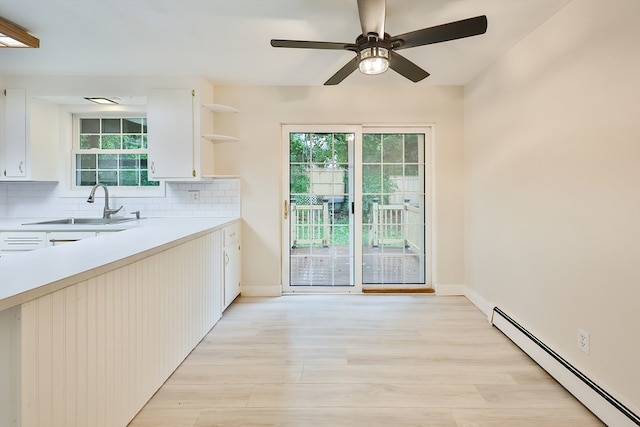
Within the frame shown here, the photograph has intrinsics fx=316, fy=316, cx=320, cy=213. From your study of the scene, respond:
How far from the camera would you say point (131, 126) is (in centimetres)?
359

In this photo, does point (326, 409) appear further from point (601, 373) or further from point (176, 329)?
point (601, 373)

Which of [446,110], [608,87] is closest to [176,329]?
[608,87]

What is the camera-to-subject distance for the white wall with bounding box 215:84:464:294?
11.5ft

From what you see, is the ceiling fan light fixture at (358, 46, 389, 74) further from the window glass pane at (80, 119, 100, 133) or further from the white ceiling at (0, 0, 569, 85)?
the window glass pane at (80, 119, 100, 133)

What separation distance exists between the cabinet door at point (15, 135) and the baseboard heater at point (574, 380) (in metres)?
4.73

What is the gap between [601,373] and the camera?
1686 mm

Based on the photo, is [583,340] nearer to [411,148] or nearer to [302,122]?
[411,148]

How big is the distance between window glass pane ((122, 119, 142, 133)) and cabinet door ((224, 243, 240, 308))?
5.81 ft

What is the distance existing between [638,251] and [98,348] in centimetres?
246

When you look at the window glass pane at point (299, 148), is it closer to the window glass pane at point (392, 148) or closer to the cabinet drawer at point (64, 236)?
the window glass pane at point (392, 148)

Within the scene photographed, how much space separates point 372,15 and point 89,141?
135 inches

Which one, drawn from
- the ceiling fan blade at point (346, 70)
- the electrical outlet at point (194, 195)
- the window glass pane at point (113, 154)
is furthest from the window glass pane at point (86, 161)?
the ceiling fan blade at point (346, 70)

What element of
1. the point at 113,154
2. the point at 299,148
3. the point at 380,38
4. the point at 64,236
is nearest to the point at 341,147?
the point at 299,148

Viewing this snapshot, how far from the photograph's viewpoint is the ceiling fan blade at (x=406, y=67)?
2.14 m
